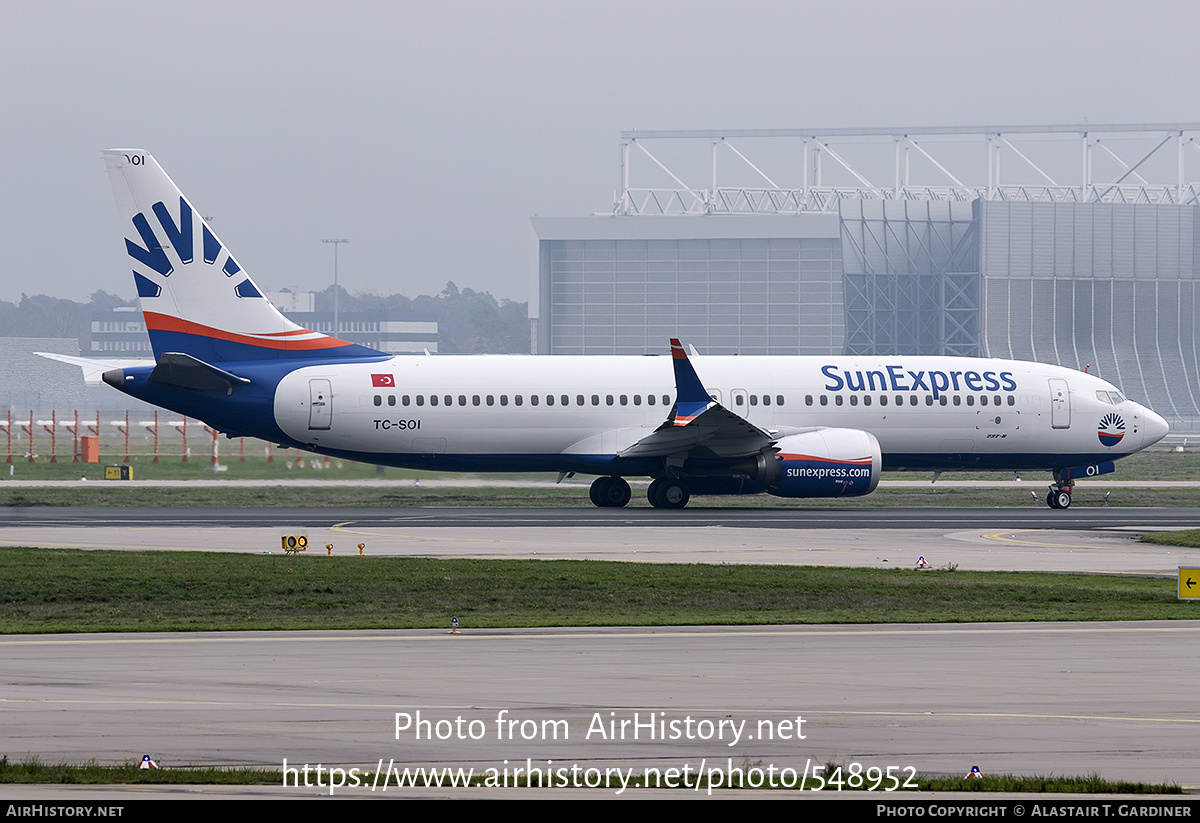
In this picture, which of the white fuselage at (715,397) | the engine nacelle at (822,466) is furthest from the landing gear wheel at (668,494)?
the engine nacelle at (822,466)

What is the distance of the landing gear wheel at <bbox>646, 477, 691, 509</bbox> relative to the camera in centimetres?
4066

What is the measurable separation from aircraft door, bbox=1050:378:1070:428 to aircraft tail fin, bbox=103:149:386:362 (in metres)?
22.2

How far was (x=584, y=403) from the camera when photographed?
4022 centimetres

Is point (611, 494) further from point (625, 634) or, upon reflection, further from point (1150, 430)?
point (625, 634)

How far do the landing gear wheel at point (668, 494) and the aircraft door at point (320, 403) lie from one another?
900 cm

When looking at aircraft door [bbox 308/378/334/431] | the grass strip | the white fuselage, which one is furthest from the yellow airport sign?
aircraft door [bbox 308/378/334/431]

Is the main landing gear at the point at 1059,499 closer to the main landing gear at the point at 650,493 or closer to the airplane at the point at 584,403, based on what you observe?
the airplane at the point at 584,403

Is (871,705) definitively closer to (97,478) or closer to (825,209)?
(97,478)

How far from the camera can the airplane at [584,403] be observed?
38000 millimetres

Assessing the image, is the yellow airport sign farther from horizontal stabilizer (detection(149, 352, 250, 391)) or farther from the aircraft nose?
horizontal stabilizer (detection(149, 352, 250, 391))

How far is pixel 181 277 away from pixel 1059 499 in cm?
2538

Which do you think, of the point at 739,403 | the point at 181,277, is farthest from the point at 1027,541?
the point at 181,277
